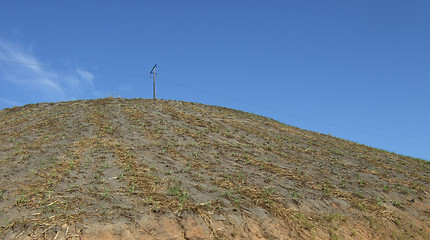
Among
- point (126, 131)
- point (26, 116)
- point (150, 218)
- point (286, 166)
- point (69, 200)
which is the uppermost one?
point (26, 116)

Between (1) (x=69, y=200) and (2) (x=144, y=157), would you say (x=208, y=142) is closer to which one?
(2) (x=144, y=157)

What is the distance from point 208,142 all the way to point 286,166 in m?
3.90

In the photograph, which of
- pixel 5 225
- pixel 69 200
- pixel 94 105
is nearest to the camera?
pixel 5 225

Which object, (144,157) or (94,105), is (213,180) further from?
(94,105)

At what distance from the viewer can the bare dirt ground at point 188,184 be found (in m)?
8.12

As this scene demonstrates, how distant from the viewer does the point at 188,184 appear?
34.5 feet

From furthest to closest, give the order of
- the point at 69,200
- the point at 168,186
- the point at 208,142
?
the point at 208,142
the point at 168,186
the point at 69,200

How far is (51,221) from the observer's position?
25.3ft

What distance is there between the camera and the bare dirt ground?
8117 mm

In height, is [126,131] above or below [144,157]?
above

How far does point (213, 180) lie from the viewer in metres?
11.2

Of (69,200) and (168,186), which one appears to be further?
(168,186)

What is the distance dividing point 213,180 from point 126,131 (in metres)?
7.22

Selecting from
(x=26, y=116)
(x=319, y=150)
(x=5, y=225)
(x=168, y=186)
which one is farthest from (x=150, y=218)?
(x=26, y=116)
